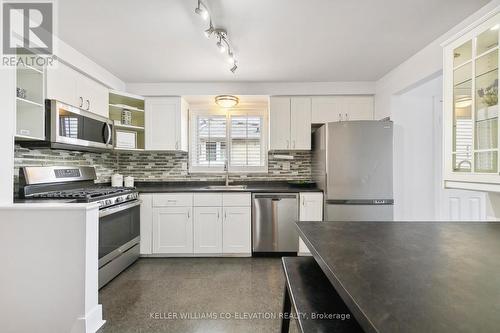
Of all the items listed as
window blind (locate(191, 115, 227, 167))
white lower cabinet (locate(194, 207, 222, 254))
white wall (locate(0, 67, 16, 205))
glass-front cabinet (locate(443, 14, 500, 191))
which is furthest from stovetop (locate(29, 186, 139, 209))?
glass-front cabinet (locate(443, 14, 500, 191))

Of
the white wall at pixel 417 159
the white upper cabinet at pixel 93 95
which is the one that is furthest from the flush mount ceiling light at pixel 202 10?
the white wall at pixel 417 159

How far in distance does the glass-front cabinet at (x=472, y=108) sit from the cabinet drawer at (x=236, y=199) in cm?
205

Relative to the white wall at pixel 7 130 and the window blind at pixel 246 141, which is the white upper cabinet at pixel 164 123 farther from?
the white wall at pixel 7 130

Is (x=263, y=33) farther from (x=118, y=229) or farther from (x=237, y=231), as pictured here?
(x=118, y=229)

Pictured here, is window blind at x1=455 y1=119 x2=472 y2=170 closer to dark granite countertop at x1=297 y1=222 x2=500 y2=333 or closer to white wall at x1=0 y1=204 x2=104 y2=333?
dark granite countertop at x1=297 y1=222 x2=500 y2=333

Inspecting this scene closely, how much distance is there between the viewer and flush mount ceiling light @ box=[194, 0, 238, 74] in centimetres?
169

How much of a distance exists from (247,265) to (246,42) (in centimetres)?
247

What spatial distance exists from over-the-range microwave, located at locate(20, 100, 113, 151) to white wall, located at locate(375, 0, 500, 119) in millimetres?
3433

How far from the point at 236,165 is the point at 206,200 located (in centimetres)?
84

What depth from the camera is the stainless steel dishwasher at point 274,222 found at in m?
3.14

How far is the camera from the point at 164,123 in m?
3.39

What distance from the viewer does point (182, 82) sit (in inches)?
136

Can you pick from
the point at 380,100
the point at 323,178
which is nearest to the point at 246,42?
the point at 323,178

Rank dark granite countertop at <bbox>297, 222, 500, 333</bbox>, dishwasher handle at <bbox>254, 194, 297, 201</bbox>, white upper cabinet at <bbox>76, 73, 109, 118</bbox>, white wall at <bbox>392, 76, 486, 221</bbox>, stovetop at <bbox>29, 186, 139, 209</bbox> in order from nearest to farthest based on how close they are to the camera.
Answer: dark granite countertop at <bbox>297, 222, 500, 333</bbox>
stovetop at <bbox>29, 186, 139, 209</bbox>
white upper cabinet at <bbox>76, 73, 109, 118</bbox>
white wall at <bbox>392, 76, 486, 221</bbox>
dishwasher handle at <bbox>254, 194, 297, 201</bbox>
